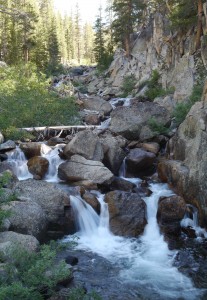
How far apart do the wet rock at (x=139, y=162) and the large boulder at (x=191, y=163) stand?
2.86 feet

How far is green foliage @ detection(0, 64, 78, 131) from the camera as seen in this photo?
20797 mm

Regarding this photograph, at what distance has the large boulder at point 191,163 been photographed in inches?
551

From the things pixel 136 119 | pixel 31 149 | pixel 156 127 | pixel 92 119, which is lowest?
pixel 31 149

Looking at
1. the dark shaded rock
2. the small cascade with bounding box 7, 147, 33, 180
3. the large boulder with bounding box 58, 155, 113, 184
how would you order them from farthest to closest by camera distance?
the small cascade with bounding box 7, 147, 33, 180 < the large boulder with bounding box 58, 155, 113, 184 < the dark shaded rock

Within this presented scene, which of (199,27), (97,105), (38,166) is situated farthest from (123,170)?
(199,27)

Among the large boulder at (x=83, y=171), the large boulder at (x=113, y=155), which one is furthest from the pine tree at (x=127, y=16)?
the large boulder at (x=83, y=171)

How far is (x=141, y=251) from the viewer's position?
1220cm

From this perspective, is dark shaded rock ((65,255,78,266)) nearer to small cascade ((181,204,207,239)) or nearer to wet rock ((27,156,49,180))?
small cascade ((181,204,207,239))

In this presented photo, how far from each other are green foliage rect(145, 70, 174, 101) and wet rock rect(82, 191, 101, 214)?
1527cm

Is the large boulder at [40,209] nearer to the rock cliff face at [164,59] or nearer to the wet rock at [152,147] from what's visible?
the wet rock at [152,147]

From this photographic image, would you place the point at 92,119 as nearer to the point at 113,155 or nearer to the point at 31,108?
the point at 31,108

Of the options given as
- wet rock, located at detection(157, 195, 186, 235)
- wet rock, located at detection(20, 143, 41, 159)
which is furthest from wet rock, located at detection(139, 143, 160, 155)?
wet rock, located at detection(20, 143, 41, 159)

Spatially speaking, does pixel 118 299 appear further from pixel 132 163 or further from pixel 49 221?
pixel 132 163

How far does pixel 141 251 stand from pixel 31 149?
836 centimetres
